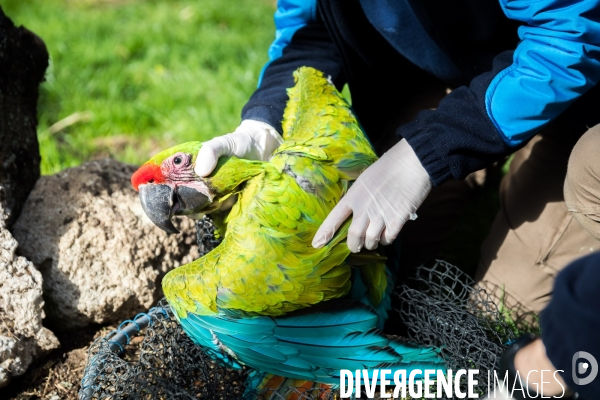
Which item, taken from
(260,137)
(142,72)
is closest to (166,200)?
(260,137)

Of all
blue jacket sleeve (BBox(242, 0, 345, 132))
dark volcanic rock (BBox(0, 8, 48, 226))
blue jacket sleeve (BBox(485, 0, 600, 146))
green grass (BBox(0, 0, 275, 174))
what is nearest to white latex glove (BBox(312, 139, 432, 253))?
blue jacket sleeve (BBox(485, 0, 600, 146))

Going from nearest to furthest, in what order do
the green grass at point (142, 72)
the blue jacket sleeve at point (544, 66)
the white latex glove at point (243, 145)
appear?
the blue jacket sleeve at point (544, 66) → the white latex glove at point (243, 145) → the green grass at point (142, 72)

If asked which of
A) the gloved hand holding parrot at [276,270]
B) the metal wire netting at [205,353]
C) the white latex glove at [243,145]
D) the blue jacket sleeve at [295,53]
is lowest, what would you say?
the metal wire netting at [205,353]

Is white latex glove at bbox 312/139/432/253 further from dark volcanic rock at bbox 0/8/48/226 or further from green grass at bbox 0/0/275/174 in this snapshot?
green grass at bbox 0/0/275/174

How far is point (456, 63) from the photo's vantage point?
1566 mm

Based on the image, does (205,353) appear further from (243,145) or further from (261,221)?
(243,145)

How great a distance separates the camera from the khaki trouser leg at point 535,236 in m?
1.72

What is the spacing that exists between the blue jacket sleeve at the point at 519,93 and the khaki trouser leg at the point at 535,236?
0.51 m

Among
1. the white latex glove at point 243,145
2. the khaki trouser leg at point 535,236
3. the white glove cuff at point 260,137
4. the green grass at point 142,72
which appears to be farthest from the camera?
the green grass at point 142,72

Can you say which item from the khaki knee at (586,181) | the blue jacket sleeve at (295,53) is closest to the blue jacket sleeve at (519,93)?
the khaki knee at (586,181)

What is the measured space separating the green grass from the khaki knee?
5.32 ft

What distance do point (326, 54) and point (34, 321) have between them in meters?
1.15

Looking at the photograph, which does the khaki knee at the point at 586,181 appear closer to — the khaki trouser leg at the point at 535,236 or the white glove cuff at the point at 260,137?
the khaki trouser leg at the point at 535,236

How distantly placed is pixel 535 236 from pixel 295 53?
95 cm
